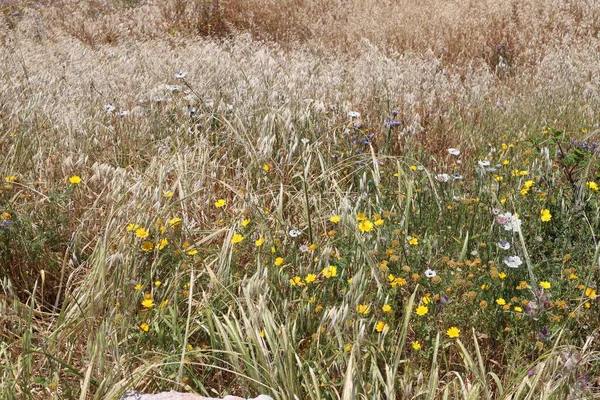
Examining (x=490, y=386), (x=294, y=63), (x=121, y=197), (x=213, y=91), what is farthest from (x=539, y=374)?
(x=294, y=63)

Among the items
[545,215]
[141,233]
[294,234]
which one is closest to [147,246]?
[141,233]

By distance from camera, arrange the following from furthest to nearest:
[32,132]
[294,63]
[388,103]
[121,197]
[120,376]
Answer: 1. [294,63]
2. [388,103]
3. [32,132]
4. [121,197]
5. [120,376]

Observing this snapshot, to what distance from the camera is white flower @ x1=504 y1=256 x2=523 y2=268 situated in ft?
7.47

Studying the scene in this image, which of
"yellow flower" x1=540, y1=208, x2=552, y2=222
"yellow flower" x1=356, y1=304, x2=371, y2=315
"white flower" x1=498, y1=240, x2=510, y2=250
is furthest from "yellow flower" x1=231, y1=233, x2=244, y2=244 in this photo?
"yellow flower" x1=540, y1=208, x2=552, y2=222

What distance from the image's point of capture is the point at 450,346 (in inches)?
87.4

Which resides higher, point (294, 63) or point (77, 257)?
point (294, 63)

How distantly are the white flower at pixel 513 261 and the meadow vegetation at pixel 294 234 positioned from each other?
0.22 ft

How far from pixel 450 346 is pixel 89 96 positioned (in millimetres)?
3022

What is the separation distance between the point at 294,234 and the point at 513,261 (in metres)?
0.87

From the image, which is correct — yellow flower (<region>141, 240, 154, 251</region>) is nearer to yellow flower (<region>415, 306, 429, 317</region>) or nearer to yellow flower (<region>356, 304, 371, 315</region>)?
yellow flower (<region>356, 304, 371, 315</region>)

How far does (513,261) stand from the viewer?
232 cm

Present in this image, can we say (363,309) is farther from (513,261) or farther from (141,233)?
(141,233)

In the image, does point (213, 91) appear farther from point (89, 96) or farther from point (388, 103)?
point (388, 103)

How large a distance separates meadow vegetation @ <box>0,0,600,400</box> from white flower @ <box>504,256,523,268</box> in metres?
0.07
